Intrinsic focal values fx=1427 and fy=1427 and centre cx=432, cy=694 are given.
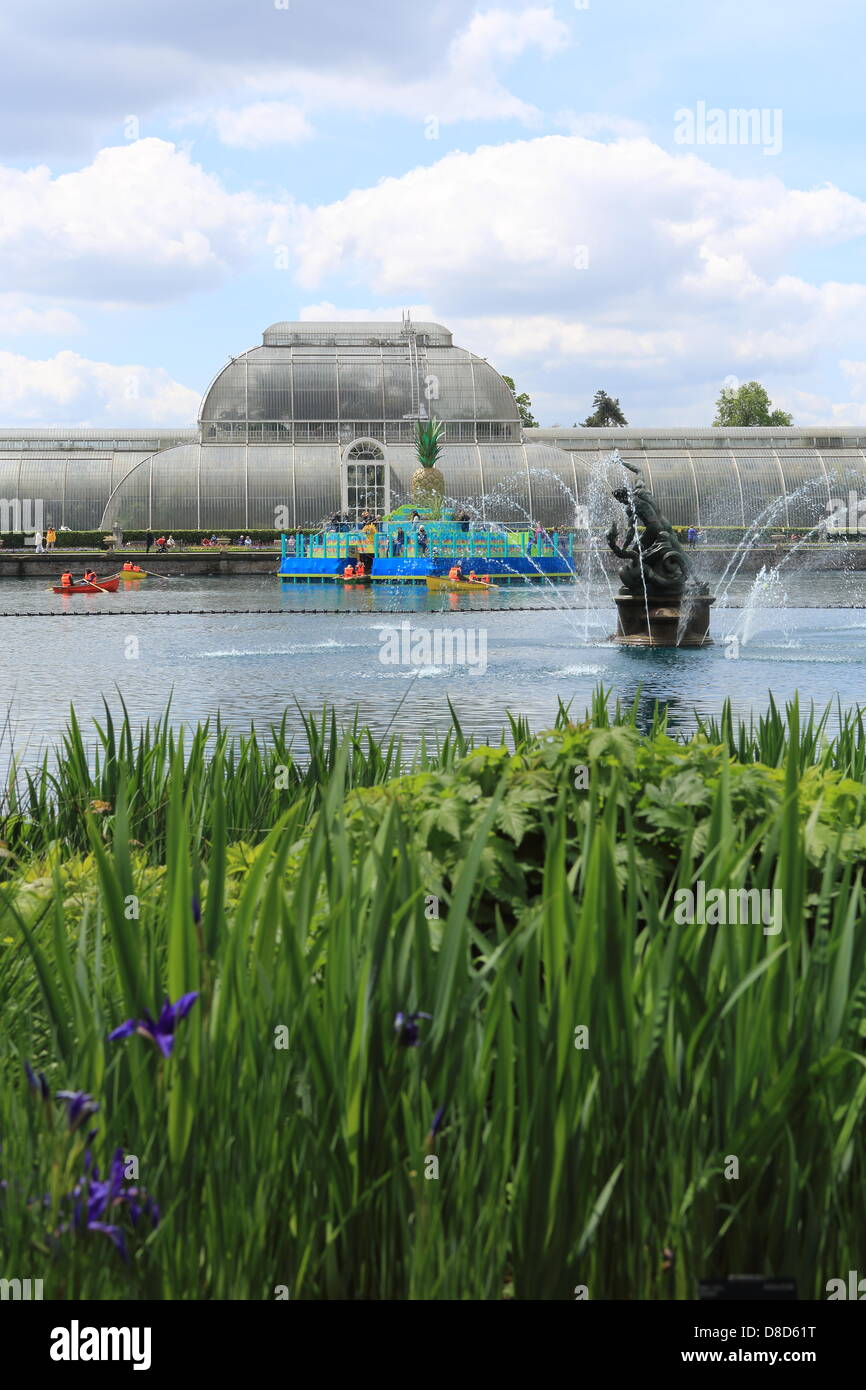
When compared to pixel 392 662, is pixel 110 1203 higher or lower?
lower

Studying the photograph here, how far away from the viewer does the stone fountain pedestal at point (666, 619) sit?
19.7 metres

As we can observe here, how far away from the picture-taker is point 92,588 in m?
37.3

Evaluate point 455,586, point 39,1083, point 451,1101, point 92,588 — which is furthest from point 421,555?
point 39,1083

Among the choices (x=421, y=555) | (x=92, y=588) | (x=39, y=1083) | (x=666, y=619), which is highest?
(x=421, y=555)

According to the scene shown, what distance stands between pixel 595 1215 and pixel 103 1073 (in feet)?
2.63

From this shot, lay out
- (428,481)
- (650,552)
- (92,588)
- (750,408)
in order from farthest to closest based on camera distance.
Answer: (750,408), (428,481), (92,588), (650,552)

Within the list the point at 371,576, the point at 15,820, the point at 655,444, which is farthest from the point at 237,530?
the point at 15,820

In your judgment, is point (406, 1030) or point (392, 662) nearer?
point (406, 1030)

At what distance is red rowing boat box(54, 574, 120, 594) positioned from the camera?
121 feet

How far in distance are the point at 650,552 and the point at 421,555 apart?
26855 millimetres

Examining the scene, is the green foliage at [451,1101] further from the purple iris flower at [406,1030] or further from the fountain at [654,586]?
the fountain at [654,586]

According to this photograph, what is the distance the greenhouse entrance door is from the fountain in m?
44.2

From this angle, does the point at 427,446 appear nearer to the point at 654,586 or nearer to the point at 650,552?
the point at 654,586

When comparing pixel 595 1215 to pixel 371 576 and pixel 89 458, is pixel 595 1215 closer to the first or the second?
pixel 371 576
